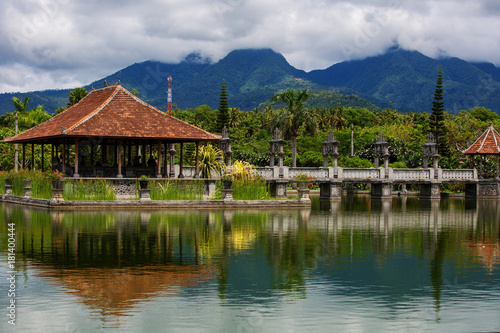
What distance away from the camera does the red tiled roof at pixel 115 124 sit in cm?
3183

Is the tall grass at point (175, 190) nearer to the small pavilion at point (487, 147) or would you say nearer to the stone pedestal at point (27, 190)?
the stone pedestal at point (27, 190)

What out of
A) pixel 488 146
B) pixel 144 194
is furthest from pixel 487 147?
pixel 144 194

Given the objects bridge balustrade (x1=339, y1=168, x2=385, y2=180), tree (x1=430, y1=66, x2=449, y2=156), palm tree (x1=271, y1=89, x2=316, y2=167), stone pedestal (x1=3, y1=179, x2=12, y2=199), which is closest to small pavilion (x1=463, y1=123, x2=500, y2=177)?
tree (x1=430, y1=66, x2=449, y2=156)

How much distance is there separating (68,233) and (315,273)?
354 inches

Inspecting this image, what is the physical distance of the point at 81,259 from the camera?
1406cm

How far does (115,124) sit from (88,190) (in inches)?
184

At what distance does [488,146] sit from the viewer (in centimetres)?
5003

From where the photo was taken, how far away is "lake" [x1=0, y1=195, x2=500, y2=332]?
9.63 m

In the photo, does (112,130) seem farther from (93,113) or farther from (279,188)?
(279,188)

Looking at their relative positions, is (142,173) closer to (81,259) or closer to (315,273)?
(81,259)

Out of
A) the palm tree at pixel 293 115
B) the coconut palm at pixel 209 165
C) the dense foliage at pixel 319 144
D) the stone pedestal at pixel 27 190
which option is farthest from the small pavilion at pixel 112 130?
the palm tree at pixel 293 115

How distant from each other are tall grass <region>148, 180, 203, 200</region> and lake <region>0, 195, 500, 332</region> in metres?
9.07

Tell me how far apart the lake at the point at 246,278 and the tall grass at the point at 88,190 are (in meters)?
7.47

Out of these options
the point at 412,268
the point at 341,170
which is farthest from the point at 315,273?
the point at 341,170
